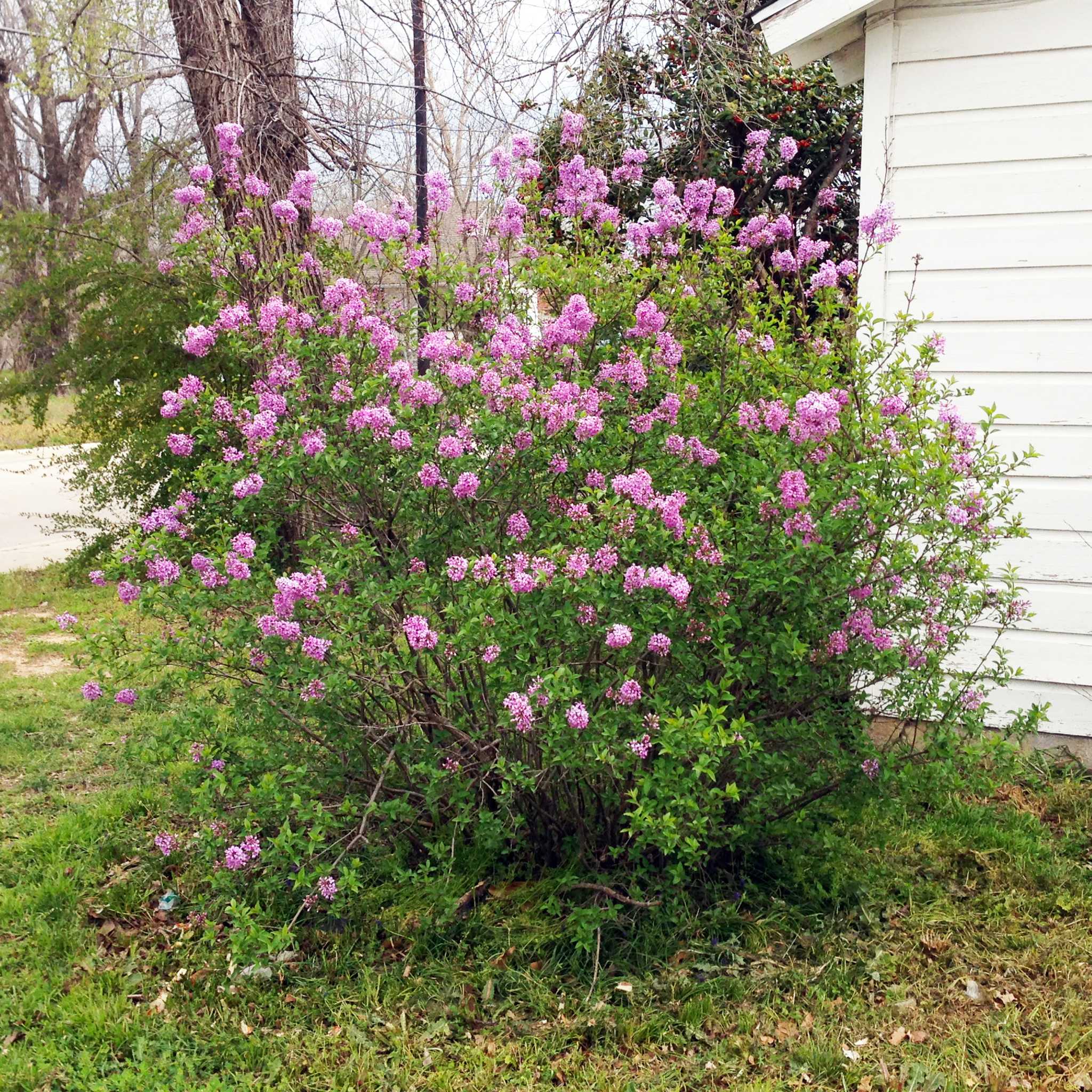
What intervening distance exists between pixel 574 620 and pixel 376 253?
1590 millimetres

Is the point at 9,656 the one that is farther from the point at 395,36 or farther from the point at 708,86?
the point at 708,86

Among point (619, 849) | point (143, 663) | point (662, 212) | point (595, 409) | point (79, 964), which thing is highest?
point (662, 212)

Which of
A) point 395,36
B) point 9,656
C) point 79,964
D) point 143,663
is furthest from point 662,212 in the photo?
point 9,656

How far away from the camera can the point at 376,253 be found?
3637mm

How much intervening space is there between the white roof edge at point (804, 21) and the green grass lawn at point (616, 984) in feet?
10.6

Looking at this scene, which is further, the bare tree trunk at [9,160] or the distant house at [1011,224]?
the bare tree trunk at [9,160]

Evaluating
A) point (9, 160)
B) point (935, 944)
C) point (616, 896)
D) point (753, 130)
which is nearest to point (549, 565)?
point (616, 896)

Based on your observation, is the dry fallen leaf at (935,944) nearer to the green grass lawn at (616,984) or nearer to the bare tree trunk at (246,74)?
the green grass lawn at (616,984)

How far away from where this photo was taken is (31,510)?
12.0 metres

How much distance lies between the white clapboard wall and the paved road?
629 centimetres

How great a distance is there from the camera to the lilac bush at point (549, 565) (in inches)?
114

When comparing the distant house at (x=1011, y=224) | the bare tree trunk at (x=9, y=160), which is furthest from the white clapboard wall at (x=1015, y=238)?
the bare tree trunk at (x=9, y=160)

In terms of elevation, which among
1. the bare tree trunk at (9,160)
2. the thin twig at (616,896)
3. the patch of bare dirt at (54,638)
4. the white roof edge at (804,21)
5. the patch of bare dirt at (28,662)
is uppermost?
the bare tree trunk at (9,160)

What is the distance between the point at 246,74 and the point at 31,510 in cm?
766
